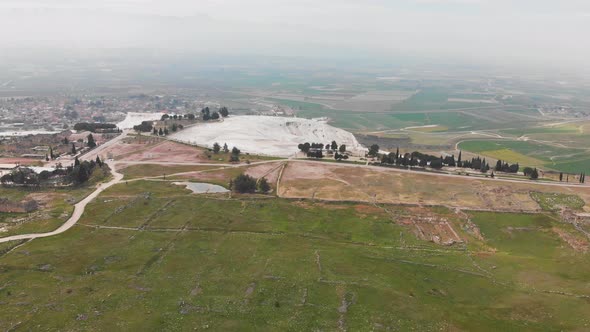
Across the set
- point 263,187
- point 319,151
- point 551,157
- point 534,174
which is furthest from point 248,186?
point 551,157

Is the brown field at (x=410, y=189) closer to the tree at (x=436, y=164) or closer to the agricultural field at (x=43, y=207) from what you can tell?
the tree at (x=436, y=164)

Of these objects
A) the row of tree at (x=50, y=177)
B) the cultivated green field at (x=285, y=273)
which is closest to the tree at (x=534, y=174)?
the cultivated green field at (x=285, y=273)

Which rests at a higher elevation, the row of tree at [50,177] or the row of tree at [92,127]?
the row of tree at [92,127]

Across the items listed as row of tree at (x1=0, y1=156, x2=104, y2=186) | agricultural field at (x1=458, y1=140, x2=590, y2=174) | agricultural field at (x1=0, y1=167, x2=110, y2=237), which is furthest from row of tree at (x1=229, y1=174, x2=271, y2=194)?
agricultural field at (x1=458, y1=140, x2=590, y2=174)

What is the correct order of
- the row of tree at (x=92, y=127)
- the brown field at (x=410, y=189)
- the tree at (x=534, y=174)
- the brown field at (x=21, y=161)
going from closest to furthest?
the brown field at (x=410, y=189) < the tree at (x=534, y=174) < the brown field at (x=21, y=161) < the row of tree at (x=92, y=127)

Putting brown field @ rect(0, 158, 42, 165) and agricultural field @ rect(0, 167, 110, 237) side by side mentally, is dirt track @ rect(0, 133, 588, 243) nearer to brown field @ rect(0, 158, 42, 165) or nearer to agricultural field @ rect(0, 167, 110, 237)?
agricultural field @ rect(0, 167, 110, 237)

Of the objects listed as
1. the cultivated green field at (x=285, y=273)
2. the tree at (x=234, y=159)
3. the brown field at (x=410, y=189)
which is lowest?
the cultivated green field at (x=285, y=273)

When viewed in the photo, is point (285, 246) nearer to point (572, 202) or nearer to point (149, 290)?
point (149, 290)

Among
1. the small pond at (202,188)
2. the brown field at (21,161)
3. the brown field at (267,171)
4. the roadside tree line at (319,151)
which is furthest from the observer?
the roadside tree line at (319,151)

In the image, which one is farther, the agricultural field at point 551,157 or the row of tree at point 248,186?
the agricultural field at point 551,157
